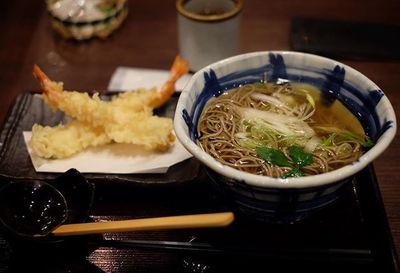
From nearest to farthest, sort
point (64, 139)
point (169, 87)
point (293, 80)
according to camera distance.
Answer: point (293, 80), point (64, 139), point (169, 87)

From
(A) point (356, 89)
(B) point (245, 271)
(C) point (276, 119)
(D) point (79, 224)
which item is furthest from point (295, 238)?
(D) point (79, 224)

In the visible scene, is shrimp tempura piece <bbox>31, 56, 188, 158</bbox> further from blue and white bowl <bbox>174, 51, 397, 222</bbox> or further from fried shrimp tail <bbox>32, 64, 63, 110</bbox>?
blue and white bowl <bbox>174, 51, 397, 222</bbox>

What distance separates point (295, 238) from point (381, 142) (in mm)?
394

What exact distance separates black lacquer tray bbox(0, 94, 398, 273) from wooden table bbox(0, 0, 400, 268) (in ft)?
2.12

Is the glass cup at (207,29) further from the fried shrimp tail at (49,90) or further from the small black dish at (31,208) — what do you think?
the small black dish at (31,208)

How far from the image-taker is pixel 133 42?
2311 mm

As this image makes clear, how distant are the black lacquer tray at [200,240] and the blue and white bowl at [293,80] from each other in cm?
10

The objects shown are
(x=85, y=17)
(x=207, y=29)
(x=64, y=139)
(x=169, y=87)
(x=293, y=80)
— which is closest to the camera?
(x=293, y=80)

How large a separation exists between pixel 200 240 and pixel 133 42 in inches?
50.8

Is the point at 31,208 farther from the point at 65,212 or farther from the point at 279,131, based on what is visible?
the point at 279,131

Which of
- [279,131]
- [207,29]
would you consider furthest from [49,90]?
[279,131]

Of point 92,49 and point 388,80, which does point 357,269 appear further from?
point 92,49

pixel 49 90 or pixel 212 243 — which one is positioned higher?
pixel 49 90

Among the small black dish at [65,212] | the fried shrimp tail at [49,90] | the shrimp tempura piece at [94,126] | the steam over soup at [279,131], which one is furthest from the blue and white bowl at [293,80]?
the fried shrimp tail at [49,90]
